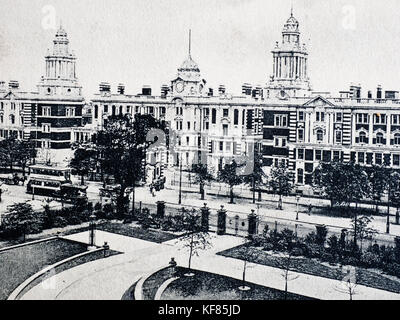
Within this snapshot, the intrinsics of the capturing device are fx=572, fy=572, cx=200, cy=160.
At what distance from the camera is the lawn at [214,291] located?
1981cm

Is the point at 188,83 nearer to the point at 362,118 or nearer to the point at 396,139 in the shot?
the point at 362,118

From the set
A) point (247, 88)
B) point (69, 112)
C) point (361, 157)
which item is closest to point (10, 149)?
point (69, 112)

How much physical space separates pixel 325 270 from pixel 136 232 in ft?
32.4

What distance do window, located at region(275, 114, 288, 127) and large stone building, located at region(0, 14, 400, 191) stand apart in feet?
0.26

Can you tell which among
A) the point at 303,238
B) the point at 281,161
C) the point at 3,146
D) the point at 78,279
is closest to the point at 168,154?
the point at 281,161

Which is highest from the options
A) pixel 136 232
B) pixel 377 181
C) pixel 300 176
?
pixel 377 181

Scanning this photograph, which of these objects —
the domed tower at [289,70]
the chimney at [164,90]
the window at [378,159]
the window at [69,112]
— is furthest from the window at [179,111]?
the window at [378,159]

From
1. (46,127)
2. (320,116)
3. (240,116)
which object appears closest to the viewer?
(320,116)

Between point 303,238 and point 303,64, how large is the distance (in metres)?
26.3

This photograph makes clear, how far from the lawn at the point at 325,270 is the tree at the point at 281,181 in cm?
1093

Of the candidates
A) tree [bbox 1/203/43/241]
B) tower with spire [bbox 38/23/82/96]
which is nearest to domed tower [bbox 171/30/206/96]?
tower with spire [bbox 38/23/82/96]

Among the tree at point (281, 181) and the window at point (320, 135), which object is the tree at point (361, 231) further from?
the window at point (320, 135)

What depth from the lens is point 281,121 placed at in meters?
44.6

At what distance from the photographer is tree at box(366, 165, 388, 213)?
33.6m
